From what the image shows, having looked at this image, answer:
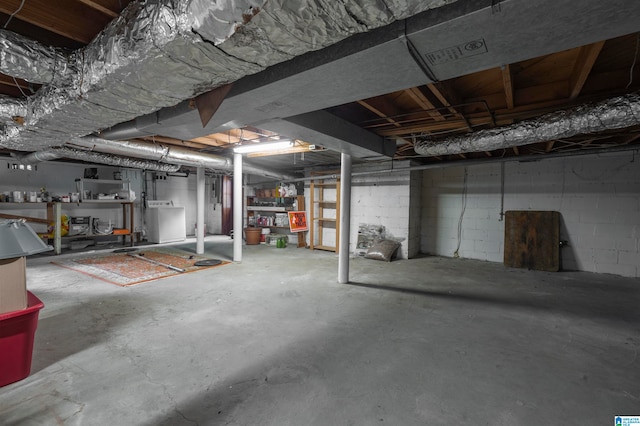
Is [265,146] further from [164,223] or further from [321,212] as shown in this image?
[164,223]

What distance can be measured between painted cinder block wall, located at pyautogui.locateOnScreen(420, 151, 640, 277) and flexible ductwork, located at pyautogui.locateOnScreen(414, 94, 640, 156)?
246 centimetres

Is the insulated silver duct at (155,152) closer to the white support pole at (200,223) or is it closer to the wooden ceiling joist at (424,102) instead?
the white support pole at (200,223)

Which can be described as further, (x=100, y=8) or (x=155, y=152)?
(x=155, y=152)

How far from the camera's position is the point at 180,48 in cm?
123

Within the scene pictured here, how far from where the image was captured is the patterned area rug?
406cm

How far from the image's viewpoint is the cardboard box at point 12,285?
161 cm

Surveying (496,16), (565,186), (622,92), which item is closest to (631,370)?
(622,92)

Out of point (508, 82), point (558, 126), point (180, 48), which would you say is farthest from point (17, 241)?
point (558, 126)

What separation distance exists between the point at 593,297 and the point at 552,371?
2362 mm

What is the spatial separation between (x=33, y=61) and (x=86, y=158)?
410 cm

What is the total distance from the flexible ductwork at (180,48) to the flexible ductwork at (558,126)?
241 centimetres

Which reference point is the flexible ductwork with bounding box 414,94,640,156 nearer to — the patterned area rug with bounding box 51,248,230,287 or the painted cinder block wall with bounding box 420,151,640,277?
the painted cinder block wall with bounding box 420,151,640,277

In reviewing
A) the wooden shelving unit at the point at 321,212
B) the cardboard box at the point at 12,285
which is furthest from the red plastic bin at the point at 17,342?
the wooden shelving unit at the point at 321,212

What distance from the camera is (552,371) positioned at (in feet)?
6.34
